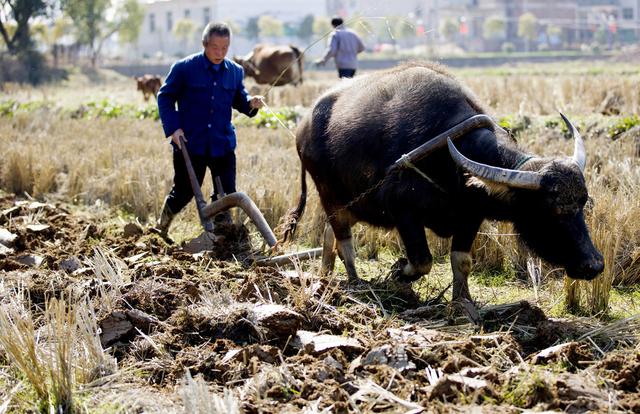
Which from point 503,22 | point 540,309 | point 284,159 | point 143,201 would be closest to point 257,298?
point 540,309

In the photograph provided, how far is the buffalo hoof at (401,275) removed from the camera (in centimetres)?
521

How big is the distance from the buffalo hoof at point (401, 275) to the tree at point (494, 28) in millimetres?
75318

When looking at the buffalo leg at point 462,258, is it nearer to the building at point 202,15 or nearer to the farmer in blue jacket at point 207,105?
the farmer in blue jacket at point 207,105

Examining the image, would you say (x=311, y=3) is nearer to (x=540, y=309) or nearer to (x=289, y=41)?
(x=289, y=41)

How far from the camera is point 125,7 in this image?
60031 mm

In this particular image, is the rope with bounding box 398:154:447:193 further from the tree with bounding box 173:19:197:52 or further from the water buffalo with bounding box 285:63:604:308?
the tree with bounding box 173:19:197:52

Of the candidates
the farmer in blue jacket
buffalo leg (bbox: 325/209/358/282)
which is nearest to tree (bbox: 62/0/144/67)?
the farmer in blue jacket

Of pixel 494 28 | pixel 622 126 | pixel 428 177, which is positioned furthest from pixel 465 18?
pixel 428 177

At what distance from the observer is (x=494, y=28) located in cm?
7806

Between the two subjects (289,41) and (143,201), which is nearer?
(143,201)

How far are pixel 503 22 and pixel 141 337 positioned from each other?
8252 centimetres

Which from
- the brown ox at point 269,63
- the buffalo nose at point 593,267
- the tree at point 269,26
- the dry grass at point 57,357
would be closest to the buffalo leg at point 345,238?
the buffalo nose at point 593,267

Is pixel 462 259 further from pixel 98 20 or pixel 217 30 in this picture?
pixel 98 20

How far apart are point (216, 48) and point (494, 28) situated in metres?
75.4
